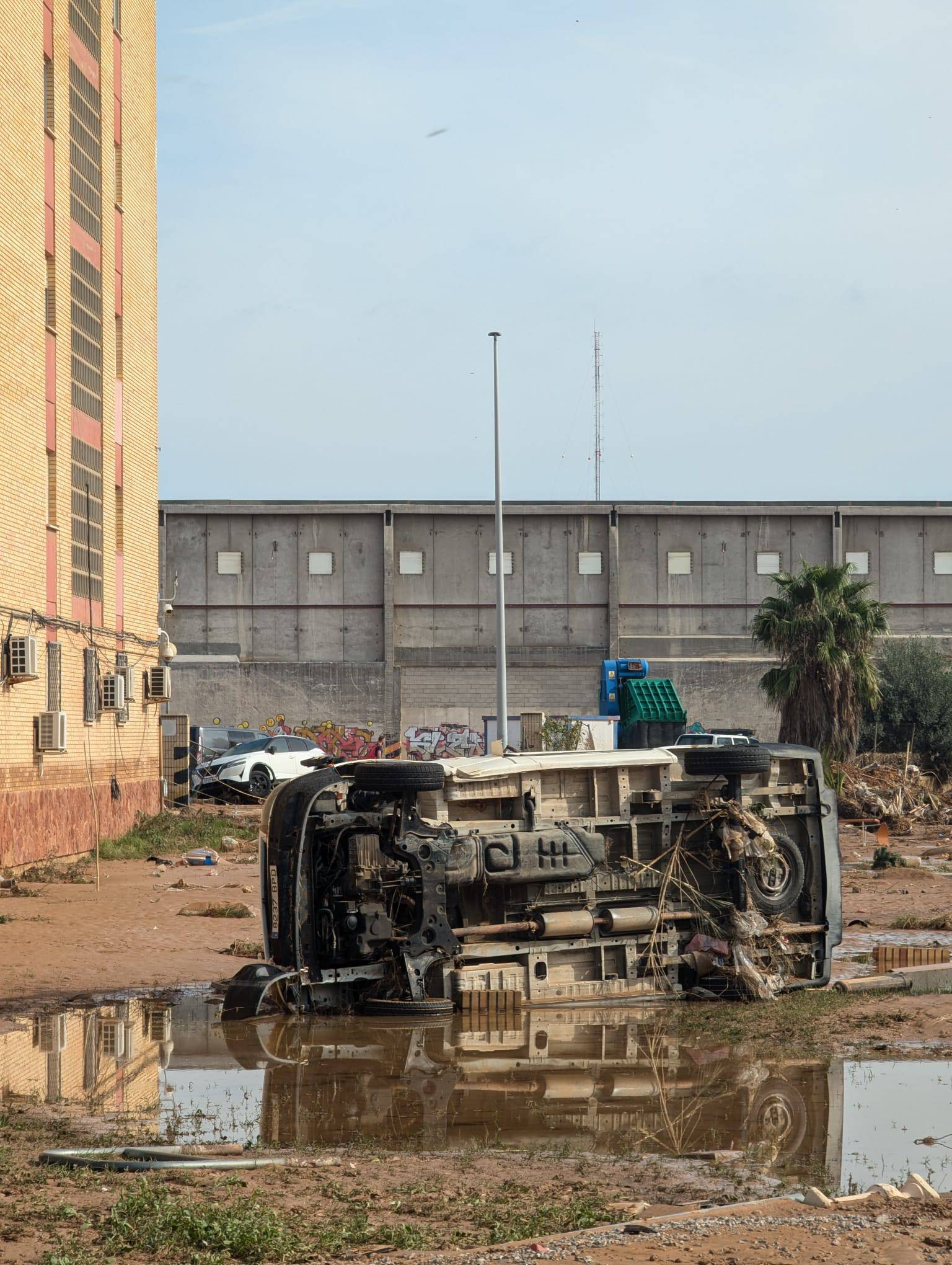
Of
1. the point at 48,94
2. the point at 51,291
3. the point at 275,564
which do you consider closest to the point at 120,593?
the point at 51,291

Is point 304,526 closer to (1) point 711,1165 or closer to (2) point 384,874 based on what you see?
(2) point 384,874

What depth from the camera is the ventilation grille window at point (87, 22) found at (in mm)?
Result: 24688

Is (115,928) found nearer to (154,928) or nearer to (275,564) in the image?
(154,928)

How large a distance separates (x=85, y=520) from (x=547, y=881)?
618 inches

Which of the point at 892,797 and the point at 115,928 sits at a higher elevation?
the point at 115,928

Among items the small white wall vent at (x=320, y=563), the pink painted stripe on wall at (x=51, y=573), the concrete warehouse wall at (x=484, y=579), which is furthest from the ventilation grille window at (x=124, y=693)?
the small white wall vent at (x=320, y=563)

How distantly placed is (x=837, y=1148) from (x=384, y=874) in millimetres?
4694

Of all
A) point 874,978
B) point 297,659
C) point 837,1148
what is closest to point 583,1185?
point 837,1148

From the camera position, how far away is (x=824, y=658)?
126ft

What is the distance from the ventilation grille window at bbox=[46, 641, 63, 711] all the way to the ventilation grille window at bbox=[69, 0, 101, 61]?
10597mm

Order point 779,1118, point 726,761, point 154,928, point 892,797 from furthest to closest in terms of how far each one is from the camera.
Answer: point 892,797 → point 154,928 → point 726,761 → point 779,1118

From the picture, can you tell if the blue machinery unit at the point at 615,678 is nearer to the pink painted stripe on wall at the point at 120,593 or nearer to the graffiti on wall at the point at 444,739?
the graffiti on wall at the point at 444,739

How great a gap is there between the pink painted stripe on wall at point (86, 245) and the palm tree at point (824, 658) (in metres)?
20.8

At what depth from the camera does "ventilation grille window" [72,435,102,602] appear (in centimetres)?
2431
